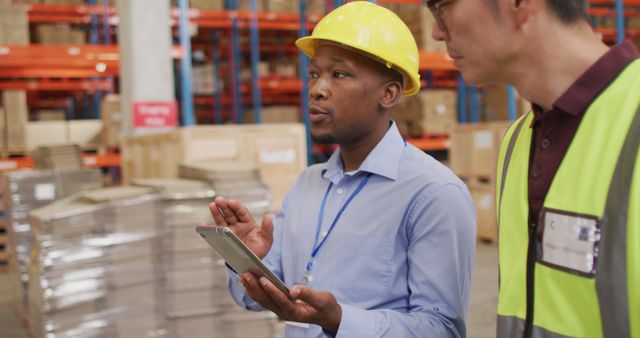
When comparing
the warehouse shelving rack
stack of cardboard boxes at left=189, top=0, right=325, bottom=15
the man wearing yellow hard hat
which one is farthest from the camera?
stack of cardboard boxes at left=189, top=0, right=325, bottom=15

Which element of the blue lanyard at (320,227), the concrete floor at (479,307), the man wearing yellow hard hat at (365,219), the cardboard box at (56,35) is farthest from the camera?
the cardboard box at (56,35)

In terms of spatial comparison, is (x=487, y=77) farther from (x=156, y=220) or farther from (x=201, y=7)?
(x=201, y=7)

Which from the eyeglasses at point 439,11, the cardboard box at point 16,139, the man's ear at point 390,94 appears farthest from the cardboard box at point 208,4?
Answer: the eyeglasses at point 439,11

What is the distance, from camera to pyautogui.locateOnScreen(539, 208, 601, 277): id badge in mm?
1042

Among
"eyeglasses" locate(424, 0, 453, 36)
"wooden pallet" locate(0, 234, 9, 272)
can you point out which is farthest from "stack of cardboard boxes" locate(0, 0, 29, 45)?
"eyeglasses" locate(424, 0, 453, 36)

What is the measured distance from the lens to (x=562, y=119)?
1.16 meters

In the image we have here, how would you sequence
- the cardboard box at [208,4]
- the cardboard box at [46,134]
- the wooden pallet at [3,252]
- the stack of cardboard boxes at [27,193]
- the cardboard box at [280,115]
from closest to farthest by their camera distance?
the stack of cardboard boxes at [27,193] < the wooden pallet at [3,252] < the cardboard box at [46,134] < the cardboard box at [208,4] < the cardboard box at [280,115]

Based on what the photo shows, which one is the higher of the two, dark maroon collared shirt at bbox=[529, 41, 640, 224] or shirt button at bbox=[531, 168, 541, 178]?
dark maroon collared shirt at bbox=[529, 41, 640, 224]

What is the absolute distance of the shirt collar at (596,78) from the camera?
1.10 m

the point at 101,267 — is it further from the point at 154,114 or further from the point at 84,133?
the point at 84,133

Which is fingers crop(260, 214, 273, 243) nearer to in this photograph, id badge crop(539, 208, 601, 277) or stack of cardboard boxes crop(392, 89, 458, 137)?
id badge crop(539, 208, 601, 277)

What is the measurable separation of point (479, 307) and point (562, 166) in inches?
208

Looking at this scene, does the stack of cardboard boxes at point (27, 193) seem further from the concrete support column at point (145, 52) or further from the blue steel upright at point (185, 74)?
the blue steel upright at point (185, 74)

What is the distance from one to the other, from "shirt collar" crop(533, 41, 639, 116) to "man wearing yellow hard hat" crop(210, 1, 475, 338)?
610 mm
